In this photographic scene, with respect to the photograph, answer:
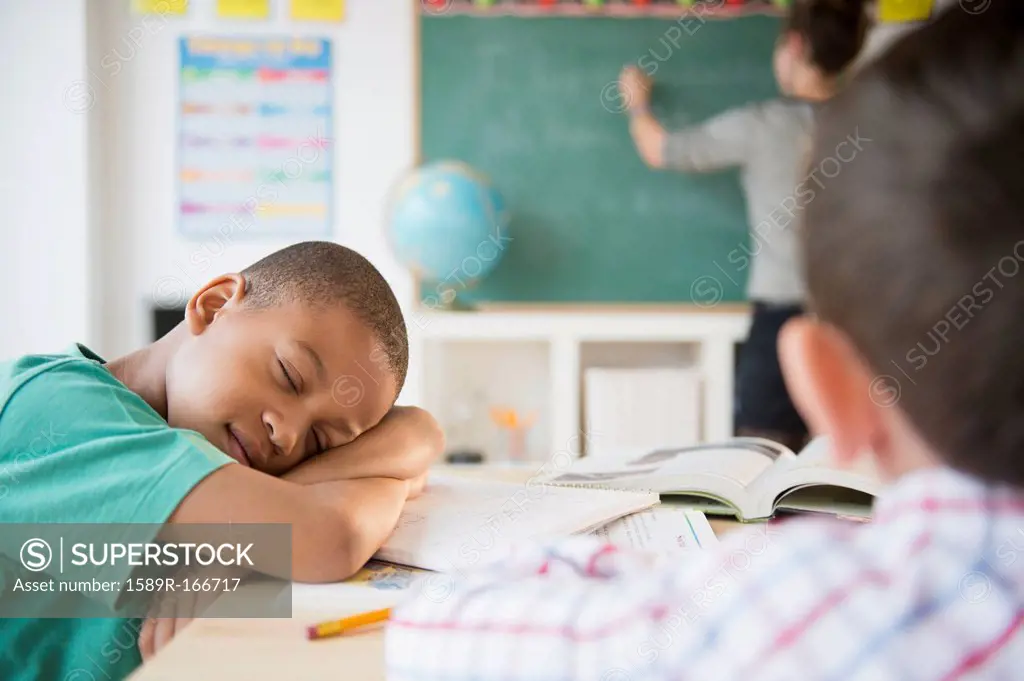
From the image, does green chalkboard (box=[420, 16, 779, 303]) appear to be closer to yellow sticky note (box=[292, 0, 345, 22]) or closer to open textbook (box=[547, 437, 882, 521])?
yellow sticky note (box=[292, 0, 345, 22])

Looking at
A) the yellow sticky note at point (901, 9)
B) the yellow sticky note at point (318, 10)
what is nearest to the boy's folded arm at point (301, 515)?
the yellow sticky note at point (318, 10)

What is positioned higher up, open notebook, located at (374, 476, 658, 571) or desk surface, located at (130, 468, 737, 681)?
desk surface, located at (130, 468, 737, 681)

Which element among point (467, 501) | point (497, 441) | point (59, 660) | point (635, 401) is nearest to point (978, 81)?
point (467, 501)

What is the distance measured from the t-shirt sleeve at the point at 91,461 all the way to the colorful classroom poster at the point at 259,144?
2833mm

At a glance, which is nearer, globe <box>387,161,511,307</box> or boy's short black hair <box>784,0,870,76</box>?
boy's short black hair <box>784,0,870,76</box>

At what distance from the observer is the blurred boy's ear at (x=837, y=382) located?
43 cm

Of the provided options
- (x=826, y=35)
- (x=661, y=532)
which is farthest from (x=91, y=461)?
(x=826, y=35)

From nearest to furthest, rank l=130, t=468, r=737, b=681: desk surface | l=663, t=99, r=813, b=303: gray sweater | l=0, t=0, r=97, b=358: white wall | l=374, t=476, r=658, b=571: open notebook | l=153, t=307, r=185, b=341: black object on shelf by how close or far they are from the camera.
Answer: l=130, t=468, r=737, b=681: desk surface < l=374, t=476, r=658, b=571: open notebook < l=663, t=99, r=813, b=303: gray sweater < l=0, t=0, r=97, b=358: white wall < l=153, t=307, r=185, b=341: black object on shelf

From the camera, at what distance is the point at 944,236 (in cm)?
37

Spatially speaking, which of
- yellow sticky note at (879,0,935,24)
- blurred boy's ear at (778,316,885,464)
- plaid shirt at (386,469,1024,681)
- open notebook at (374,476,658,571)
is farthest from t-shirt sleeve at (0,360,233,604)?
yellow sticky note at (879,0,935,24)

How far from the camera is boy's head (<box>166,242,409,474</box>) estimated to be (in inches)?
36.5

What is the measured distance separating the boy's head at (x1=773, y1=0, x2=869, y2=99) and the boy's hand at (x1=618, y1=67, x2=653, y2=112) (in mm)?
689

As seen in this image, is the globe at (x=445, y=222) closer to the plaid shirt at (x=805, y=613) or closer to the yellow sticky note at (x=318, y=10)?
the yellow sticky note at (x=318, y=10)

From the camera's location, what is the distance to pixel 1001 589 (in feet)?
1.24
